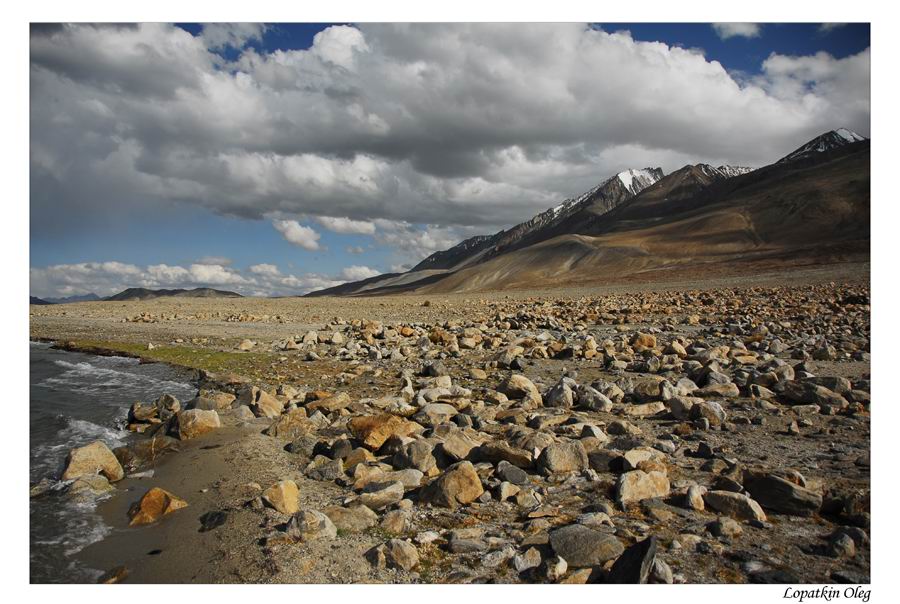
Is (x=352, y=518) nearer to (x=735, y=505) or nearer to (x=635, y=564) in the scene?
(x=635, y=564)

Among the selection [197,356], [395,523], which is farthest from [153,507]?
[197,356]

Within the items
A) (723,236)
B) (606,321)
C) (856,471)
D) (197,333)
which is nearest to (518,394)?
(856,471)

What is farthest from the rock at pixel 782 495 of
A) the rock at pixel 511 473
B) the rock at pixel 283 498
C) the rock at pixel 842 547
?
the rock at pixel 283 498

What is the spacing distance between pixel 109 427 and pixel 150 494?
469 centimetres

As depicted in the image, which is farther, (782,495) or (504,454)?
(504,454)

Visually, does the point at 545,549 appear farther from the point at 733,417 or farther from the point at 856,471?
the point at 733,417

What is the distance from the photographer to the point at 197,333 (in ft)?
78.1

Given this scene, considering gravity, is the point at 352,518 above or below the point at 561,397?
below

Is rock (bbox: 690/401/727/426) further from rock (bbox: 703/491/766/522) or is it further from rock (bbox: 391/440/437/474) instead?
rock (bbox: 391/440/437/474)

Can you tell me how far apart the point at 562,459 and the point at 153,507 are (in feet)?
14.5

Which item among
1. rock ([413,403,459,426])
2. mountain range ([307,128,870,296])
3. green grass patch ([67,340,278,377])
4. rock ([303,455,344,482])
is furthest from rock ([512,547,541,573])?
mountain range ([307,128,870,296])

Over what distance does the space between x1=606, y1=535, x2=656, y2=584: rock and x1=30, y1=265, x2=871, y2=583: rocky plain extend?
0.01 m

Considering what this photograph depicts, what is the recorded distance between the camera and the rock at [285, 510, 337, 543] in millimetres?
4699

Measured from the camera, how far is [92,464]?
6691 mm
